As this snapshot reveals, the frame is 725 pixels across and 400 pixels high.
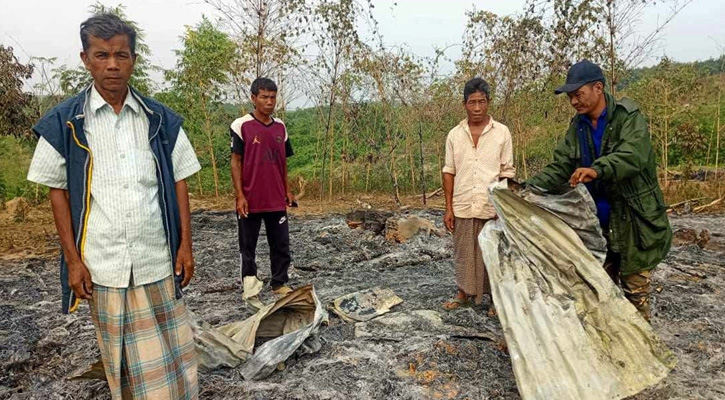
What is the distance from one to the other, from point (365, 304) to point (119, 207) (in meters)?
2.10

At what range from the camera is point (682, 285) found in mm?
3926

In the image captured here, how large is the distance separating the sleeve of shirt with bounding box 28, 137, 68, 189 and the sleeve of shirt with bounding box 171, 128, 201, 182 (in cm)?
40

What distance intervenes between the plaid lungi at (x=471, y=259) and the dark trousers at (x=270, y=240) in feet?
4.46

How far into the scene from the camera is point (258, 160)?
367cm

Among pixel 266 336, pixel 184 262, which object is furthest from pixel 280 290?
pixel 184 262

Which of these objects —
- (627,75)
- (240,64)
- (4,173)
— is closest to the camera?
(627,75)

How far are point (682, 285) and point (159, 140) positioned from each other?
4.01 m

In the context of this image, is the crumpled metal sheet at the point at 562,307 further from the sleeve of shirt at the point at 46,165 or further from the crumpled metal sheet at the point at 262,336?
the sleeve of shirt at the point at 46,165

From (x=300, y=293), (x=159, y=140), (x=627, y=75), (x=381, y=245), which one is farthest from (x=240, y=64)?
(x=159, y=140)

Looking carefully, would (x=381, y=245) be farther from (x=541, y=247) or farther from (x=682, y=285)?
(x=541, y=247)

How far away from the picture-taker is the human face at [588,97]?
250cm

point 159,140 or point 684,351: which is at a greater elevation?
point 159,140

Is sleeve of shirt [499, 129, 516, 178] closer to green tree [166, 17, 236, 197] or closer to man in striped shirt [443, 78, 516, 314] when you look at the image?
man in striped shirt [443, 78, 516, 314]

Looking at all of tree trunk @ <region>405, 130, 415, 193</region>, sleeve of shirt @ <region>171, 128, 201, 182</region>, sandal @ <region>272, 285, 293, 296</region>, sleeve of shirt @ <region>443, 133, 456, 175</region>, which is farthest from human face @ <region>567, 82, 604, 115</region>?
tree trunk @ <region>405, 130, 415, 193</region>
